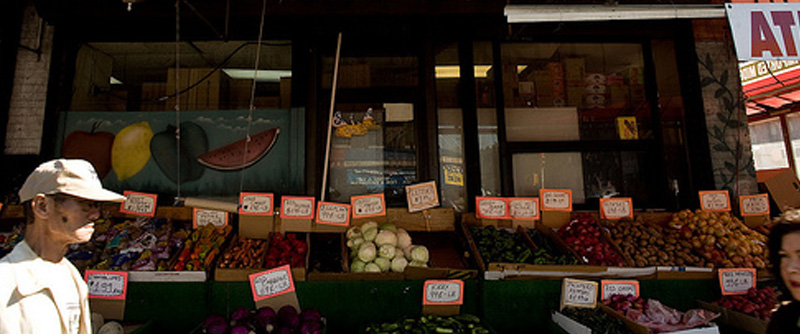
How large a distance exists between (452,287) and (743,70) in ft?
30.7

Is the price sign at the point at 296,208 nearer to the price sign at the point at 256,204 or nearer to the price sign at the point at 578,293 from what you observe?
the price sign at the point at 256,204

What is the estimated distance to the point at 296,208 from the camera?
12.3 feet

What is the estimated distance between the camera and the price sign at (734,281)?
3160 millimetres

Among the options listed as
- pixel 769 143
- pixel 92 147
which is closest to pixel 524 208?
pixel 92 147

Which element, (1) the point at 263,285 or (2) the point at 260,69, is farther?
(2) the point at 260,69

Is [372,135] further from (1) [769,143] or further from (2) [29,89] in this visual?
(1) [769,143]

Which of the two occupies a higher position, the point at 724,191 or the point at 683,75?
the point at 683,75

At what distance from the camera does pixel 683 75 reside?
479cm

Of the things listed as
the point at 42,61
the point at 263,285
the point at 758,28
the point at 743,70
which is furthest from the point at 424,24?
the point at 743,70

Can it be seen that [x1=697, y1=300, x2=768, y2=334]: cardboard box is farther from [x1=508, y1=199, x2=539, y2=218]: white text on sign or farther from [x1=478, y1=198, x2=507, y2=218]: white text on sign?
[x1=478, y1=198, x2=507, y2=218]: white text on sign

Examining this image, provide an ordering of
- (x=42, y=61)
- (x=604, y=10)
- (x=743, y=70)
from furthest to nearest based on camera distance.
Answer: (x=743, y=70), (x=42, y=61), (x=604, y=10)

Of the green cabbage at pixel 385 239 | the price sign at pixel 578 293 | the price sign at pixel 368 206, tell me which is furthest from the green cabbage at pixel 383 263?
the price sign at pixel 578 293

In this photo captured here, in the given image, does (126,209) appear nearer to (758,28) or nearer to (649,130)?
(758,28)

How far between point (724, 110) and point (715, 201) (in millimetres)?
1208
